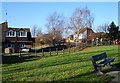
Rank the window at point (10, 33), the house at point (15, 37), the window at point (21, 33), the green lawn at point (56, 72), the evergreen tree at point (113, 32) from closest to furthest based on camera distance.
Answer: the green lawn at point (56, 72)
the house at point (15, 37)
the window at point (10, 33)
the window at point (21, 33)
the evergreen tree at point (113, 32)

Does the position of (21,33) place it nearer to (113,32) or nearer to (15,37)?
(15,37)

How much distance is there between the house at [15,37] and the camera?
5731cm

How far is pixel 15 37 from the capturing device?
59281 millimetres

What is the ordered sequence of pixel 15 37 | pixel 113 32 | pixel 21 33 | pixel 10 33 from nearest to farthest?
pixel 15 37 → pixel 10 33 → pixel 21 33 → pixel 113 32

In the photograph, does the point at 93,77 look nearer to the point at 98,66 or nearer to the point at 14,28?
the point at 98,66

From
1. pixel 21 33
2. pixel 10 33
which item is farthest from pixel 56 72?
pixel 21 33

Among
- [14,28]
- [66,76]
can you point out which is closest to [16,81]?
[66,76]

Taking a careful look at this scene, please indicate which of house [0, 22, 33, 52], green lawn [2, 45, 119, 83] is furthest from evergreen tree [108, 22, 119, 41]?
green lawn [2, 45, 119, 83]

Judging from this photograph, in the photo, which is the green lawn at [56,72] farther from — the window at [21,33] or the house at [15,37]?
the window at [21,33]

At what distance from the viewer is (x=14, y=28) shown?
200 feet

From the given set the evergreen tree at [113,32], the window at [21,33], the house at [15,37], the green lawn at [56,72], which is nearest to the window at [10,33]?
the house at [15,37]

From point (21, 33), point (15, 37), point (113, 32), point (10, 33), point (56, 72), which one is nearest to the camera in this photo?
point (56, 72)

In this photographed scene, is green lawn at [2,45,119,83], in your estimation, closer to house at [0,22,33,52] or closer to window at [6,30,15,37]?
house at [0,22,33,52]

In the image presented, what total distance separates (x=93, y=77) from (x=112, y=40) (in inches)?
2578
